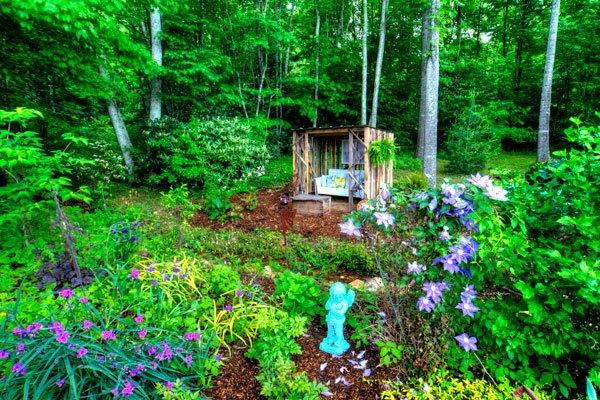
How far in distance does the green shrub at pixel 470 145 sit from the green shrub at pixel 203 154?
21.9ft

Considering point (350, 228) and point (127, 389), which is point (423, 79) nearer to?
point (350, 228)

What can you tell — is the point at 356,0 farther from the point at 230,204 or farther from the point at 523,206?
the point at 523,206

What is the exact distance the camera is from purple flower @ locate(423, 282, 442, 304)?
1.80 metres

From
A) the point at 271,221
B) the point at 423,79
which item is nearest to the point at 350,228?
the point at 271,221

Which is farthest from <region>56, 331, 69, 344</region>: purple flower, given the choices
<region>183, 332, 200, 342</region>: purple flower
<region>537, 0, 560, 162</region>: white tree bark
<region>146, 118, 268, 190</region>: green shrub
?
<region>537, 0, 560, 162</region>: white tree bark

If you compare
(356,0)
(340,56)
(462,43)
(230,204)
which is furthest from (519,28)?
(230,204)

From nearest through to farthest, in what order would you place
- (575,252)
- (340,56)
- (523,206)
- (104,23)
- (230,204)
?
(575,252) → (523,206) → (104,23) → (230,204) → (340,56)

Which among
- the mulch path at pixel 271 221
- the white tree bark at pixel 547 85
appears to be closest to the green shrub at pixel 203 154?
the mulch path at pixel 271 221

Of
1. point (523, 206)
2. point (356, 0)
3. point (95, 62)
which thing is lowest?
point (523, 206)

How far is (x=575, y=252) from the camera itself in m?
1.70

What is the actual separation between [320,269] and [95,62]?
527cm

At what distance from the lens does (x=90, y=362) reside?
1491 mm

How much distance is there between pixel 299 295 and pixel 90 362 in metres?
1.34

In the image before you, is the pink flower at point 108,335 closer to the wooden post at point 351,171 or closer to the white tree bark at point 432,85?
the wooden post at point 351,171
